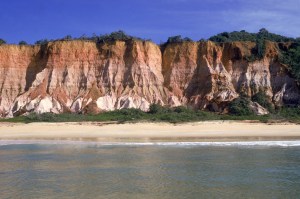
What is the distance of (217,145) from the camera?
20797mm

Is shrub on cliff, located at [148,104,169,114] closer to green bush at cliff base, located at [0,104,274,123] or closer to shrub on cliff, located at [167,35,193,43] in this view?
green bush at cliff base, located at [0,104,274,123]

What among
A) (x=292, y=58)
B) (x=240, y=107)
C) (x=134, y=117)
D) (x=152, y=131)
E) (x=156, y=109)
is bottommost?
(x=152, y=131)

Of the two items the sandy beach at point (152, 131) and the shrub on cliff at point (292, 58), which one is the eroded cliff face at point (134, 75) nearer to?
the shrub on cliff at point (292, 58)

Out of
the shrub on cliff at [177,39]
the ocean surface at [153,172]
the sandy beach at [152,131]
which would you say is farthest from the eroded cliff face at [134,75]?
the ocean surface at [153,172]

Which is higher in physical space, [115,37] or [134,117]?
[115,37]

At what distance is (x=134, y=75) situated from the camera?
46.3 meters

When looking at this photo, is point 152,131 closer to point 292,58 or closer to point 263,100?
point 263,100

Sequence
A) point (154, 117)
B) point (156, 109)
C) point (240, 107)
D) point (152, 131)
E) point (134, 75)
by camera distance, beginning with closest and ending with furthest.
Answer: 1. point (152, 131)
2. point (154, 117)
3. point (156, 109)
4. point (240, 107)
5. point (134, 75)

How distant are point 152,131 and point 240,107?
1318 cm

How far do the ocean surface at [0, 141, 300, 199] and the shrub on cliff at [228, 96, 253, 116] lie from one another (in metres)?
18.6

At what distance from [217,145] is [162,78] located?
2775 centimetres

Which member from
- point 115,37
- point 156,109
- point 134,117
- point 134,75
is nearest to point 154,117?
point 134,117

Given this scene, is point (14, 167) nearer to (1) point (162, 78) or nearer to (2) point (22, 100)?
(2) point (22, 100)

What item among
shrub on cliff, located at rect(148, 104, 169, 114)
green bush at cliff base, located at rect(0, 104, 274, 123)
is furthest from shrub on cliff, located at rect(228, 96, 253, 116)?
shrub on cliff, located at rect(148, 104, 169, 114)
